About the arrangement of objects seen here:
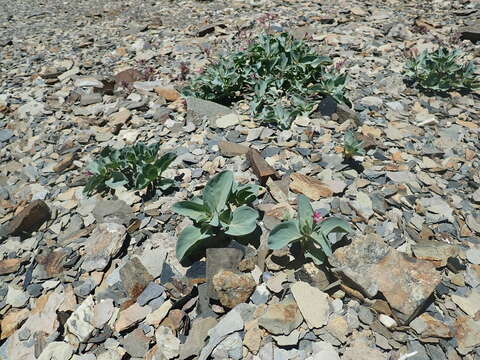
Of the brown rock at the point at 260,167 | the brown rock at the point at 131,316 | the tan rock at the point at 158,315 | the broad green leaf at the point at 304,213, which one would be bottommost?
the brown rock at the point at 131,316

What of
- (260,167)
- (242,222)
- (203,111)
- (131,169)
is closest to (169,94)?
(203,111)

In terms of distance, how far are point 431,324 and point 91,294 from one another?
2265 mm

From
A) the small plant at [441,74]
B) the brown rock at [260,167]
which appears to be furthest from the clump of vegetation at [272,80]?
the small plant at [441,74]

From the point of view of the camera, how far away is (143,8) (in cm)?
895

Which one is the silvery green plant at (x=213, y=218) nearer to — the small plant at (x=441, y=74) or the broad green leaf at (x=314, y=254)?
the broad green leaf at (x=314, y=254)

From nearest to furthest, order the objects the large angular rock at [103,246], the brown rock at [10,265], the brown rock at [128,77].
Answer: the large angular rock at [103,246] < the brown rock at [10,265] < the brown rock at [128,77]

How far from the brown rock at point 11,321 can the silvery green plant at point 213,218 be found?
4.01 feet

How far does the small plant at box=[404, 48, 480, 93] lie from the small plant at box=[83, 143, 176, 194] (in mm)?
3272

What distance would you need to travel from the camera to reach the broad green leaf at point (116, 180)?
3604mm

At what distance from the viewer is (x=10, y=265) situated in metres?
3.32

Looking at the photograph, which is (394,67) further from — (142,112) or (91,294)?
(91,294)

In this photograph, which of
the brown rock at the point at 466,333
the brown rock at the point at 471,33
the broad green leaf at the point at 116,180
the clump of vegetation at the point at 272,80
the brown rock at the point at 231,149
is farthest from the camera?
the brown rock at the point at 471,33

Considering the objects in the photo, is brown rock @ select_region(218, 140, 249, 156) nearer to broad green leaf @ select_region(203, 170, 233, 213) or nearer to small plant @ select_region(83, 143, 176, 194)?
small plant @ select_region(83, 143, 176, 194)

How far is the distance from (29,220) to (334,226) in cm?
268
